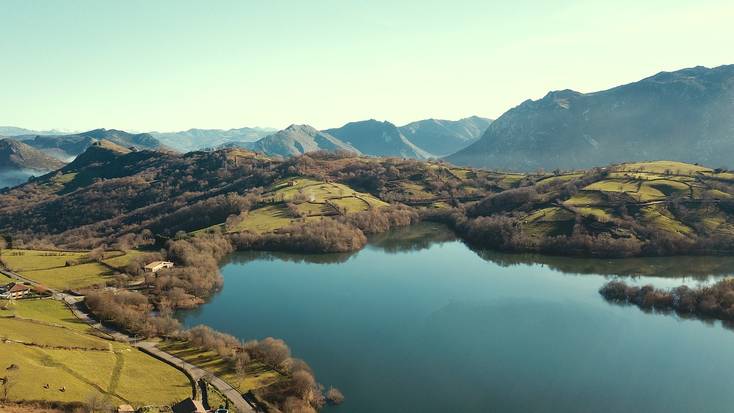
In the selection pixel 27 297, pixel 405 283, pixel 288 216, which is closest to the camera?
pixel 27 297

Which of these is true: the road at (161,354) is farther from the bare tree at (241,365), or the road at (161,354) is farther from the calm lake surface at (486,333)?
the calm lake surface at (486,333)

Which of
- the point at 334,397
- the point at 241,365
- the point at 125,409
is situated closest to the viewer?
the point at 125,409

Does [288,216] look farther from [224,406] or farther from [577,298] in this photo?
[224,406]

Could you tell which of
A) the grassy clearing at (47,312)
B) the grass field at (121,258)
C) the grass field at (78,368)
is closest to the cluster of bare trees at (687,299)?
the grass field at (78,368)

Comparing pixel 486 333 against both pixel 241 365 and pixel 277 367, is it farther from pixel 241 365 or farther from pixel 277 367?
pixel 241 365

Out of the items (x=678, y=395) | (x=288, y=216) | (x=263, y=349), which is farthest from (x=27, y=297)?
(x=678, y=395)

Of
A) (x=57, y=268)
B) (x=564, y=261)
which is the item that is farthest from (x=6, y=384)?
(x=564, y=261)

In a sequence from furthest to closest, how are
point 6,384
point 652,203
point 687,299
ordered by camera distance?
point 652,203 < point 687,299 < point 6,384
